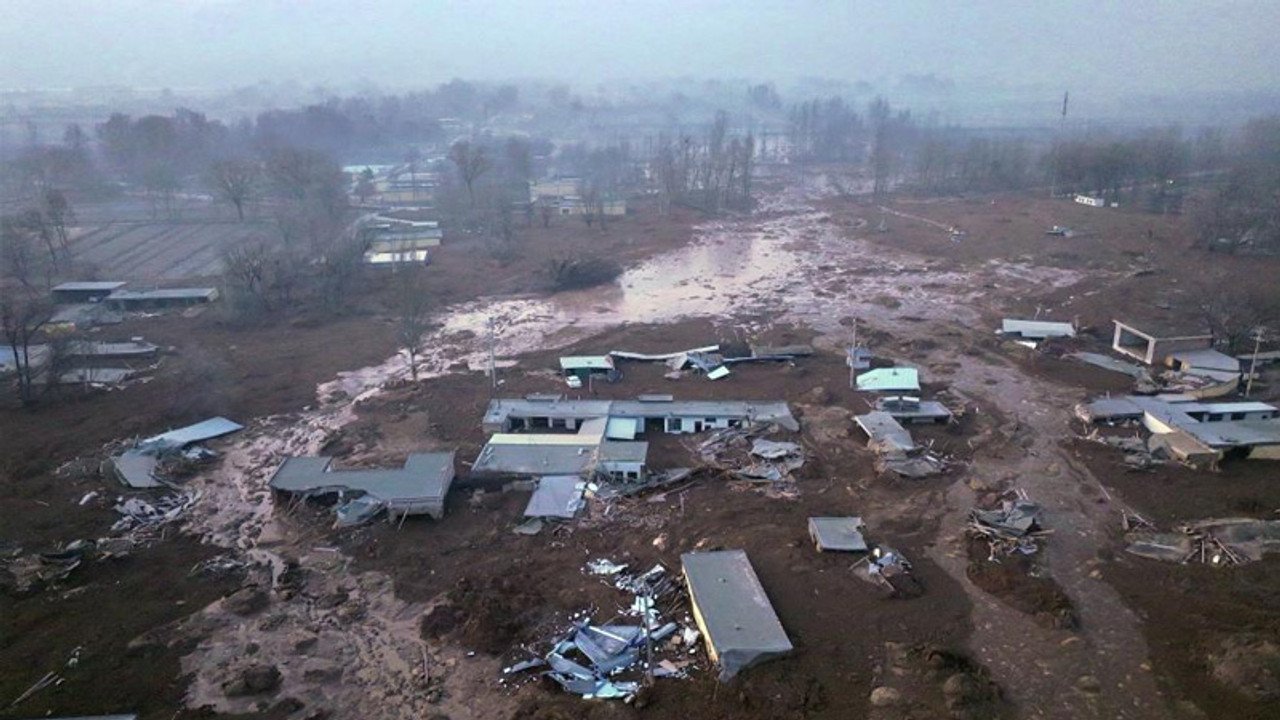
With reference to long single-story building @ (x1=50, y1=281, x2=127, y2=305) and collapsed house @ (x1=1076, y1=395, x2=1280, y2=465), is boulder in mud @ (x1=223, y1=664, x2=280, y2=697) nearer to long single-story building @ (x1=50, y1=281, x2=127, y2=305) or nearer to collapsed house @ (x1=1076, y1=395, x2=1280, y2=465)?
collapsed house @ (x1=1076, y1=395, x2=1280, y2=465)

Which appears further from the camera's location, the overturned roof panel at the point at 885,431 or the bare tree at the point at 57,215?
the bare tree at the point at 57,215

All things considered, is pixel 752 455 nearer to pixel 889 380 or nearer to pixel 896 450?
pixel 896 450

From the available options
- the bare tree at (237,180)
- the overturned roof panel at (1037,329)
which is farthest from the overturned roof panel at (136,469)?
the bare tree at (237,180)

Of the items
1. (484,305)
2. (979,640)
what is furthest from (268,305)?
(979,640)

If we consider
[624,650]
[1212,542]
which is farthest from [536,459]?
[1212,542]

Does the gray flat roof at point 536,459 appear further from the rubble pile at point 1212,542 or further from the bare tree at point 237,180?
the bare tree at point 237,180

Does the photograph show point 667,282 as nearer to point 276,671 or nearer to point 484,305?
point 484,305

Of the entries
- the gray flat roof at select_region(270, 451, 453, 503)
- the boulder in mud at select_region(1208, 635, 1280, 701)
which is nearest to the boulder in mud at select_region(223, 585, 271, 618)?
the gray flat roof at select_region(270, 451, 453, 503)
